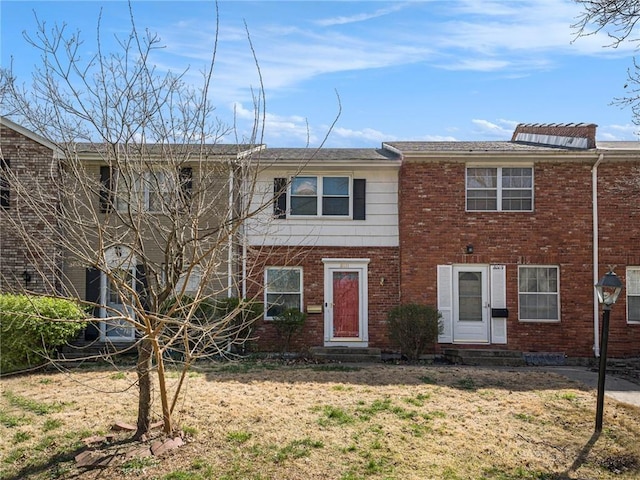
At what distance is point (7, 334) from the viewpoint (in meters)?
12.3

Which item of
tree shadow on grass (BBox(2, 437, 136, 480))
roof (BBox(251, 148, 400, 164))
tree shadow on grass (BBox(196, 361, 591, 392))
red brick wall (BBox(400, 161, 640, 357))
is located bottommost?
tree shadow on grass (BBox(2, 437, 136, 480))

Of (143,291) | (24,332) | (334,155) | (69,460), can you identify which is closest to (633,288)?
(334,155)

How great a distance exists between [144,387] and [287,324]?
7.95 m

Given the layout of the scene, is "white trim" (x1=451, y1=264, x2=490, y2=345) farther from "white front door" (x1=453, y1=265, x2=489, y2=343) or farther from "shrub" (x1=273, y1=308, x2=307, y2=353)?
"shrub" (x1=273, y1=308, x2=307, y2=353)

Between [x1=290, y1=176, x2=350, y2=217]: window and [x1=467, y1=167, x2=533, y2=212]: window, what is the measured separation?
3217 mm

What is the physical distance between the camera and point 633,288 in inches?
621

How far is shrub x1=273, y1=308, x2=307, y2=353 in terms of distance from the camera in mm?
15570

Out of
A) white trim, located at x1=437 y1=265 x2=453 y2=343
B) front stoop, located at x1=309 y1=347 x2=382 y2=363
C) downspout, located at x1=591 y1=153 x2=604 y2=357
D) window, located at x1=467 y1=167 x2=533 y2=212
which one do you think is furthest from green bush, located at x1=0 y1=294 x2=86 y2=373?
downspout, located at x1=591 y1=153 x2=604 y2=357

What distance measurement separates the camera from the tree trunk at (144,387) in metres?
7.59

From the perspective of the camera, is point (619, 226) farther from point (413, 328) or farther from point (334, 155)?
point (334, 155)

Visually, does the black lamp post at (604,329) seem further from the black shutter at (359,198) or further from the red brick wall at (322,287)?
Result: the black shutter at (359,198)

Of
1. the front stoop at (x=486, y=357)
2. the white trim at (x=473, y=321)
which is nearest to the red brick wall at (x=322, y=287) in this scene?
the white trim at (x=473, y=321)

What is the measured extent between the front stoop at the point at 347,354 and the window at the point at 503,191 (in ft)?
14.6

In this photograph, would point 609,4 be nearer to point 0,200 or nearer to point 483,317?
point 483,317
